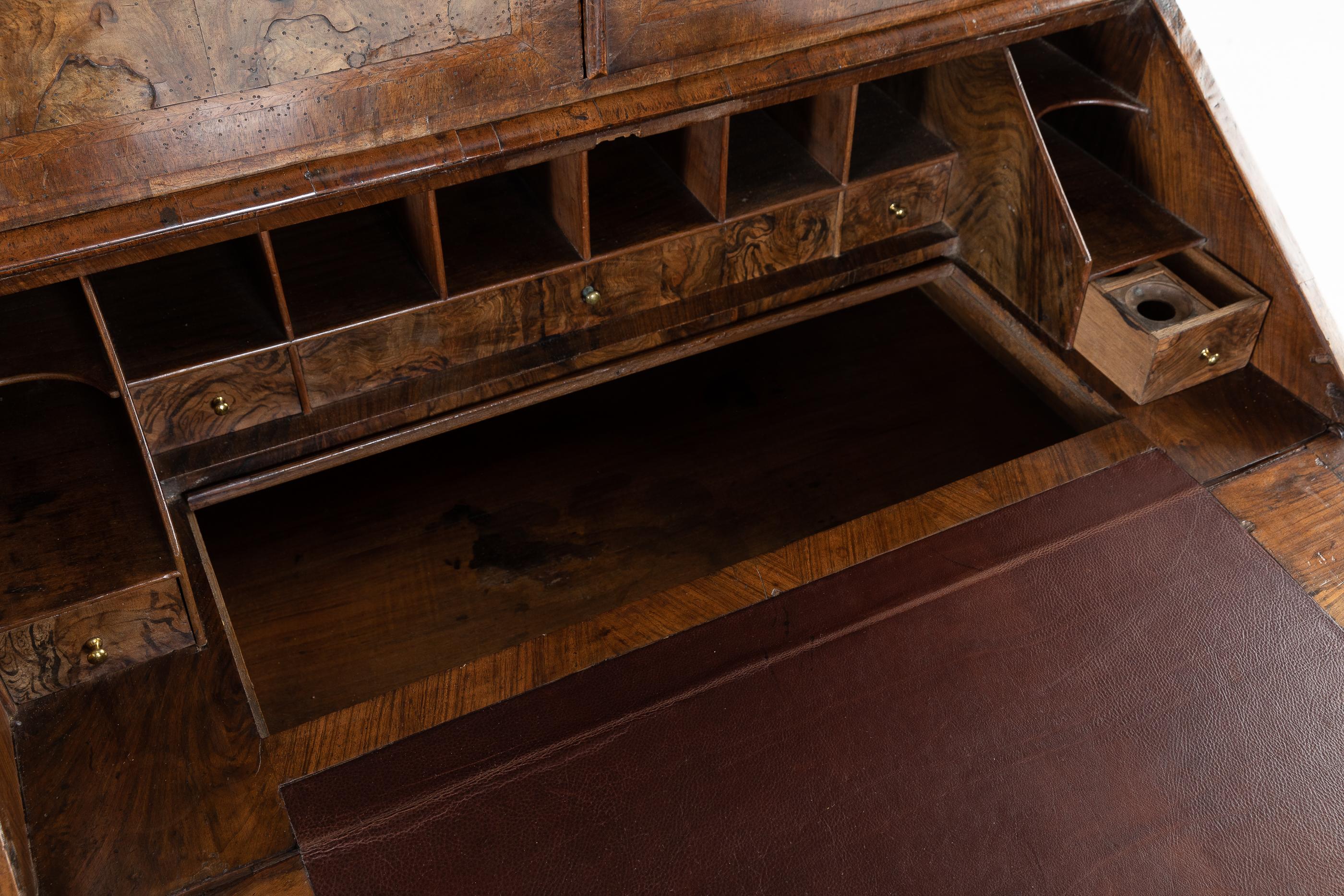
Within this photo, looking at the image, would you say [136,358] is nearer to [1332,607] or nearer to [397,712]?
[397,712]

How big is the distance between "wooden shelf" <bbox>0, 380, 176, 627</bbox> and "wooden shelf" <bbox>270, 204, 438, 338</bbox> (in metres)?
0.28

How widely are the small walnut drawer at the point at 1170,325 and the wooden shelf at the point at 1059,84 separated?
0.28 meters

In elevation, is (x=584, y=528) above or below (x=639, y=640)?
below

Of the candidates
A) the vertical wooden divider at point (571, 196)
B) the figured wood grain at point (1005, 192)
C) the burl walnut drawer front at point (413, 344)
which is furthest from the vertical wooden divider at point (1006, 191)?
the burl walnut drawer front at point (413, 344)

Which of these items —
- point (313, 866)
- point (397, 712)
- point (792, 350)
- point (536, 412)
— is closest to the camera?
point (313, 866)

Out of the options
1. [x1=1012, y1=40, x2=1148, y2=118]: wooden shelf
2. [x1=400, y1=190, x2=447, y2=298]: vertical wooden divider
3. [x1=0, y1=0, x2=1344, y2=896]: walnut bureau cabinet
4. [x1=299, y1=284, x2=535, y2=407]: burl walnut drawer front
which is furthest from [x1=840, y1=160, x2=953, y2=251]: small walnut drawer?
[x1=400, y1=190, x2=447, y2=298]: vertical wooden divider

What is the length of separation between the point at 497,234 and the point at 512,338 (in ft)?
0.50

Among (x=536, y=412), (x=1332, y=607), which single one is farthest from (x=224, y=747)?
(x=1332, y=607)

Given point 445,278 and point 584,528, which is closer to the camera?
point 445,278

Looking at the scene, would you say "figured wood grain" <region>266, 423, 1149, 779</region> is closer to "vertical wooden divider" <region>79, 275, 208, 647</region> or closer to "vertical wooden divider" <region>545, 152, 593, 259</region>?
"vertical wooden divider" <region>79, 275, 208, 647</region>

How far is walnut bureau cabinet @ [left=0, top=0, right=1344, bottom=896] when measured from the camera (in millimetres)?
1242

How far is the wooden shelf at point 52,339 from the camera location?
141 centimetres

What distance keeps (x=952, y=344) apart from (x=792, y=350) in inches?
→ 11.3

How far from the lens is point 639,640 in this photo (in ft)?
4.58
